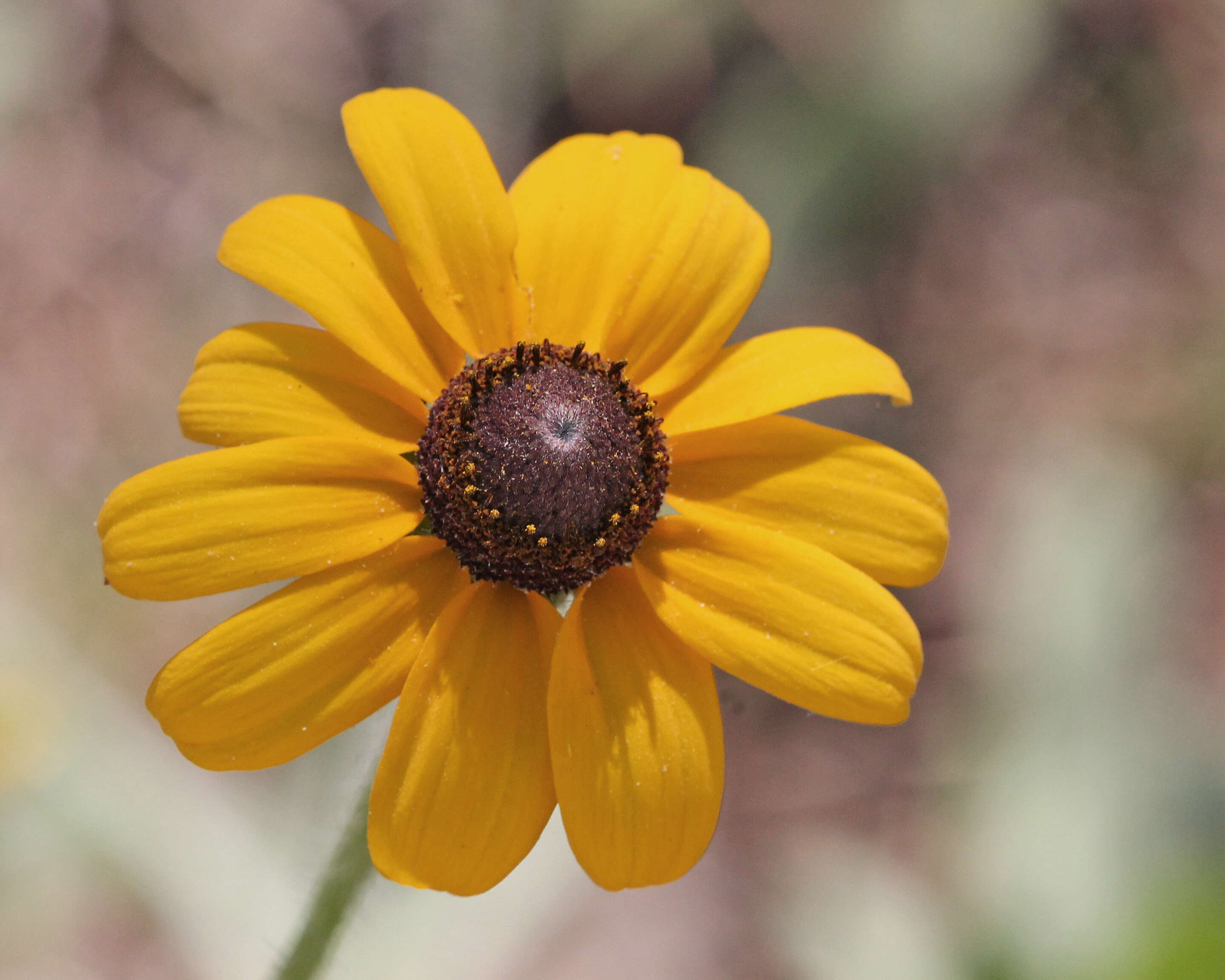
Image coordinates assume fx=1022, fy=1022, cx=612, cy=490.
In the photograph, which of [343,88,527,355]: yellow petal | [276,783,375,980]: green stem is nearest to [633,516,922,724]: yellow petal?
[343,88,527,355]: yellow petal

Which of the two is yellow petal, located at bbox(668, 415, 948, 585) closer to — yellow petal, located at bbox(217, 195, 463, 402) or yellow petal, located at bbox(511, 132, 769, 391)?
yellow petal, located at bbox(511, 132, 769, 391)

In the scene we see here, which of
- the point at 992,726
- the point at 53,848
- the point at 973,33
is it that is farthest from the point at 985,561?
the point at 53,848

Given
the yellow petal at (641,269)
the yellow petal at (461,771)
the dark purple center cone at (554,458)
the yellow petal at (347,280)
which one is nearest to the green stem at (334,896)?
the yellow petal at (461,771)

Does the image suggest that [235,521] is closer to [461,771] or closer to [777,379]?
[461,771]

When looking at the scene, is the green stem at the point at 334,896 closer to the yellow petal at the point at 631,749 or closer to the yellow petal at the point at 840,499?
the yellow petal at the point at 631,749

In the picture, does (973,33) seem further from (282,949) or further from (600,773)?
(282,949)

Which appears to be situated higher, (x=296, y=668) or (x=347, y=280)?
(x=347, y=280)

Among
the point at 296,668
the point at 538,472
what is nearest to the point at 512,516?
the point at 538,472
